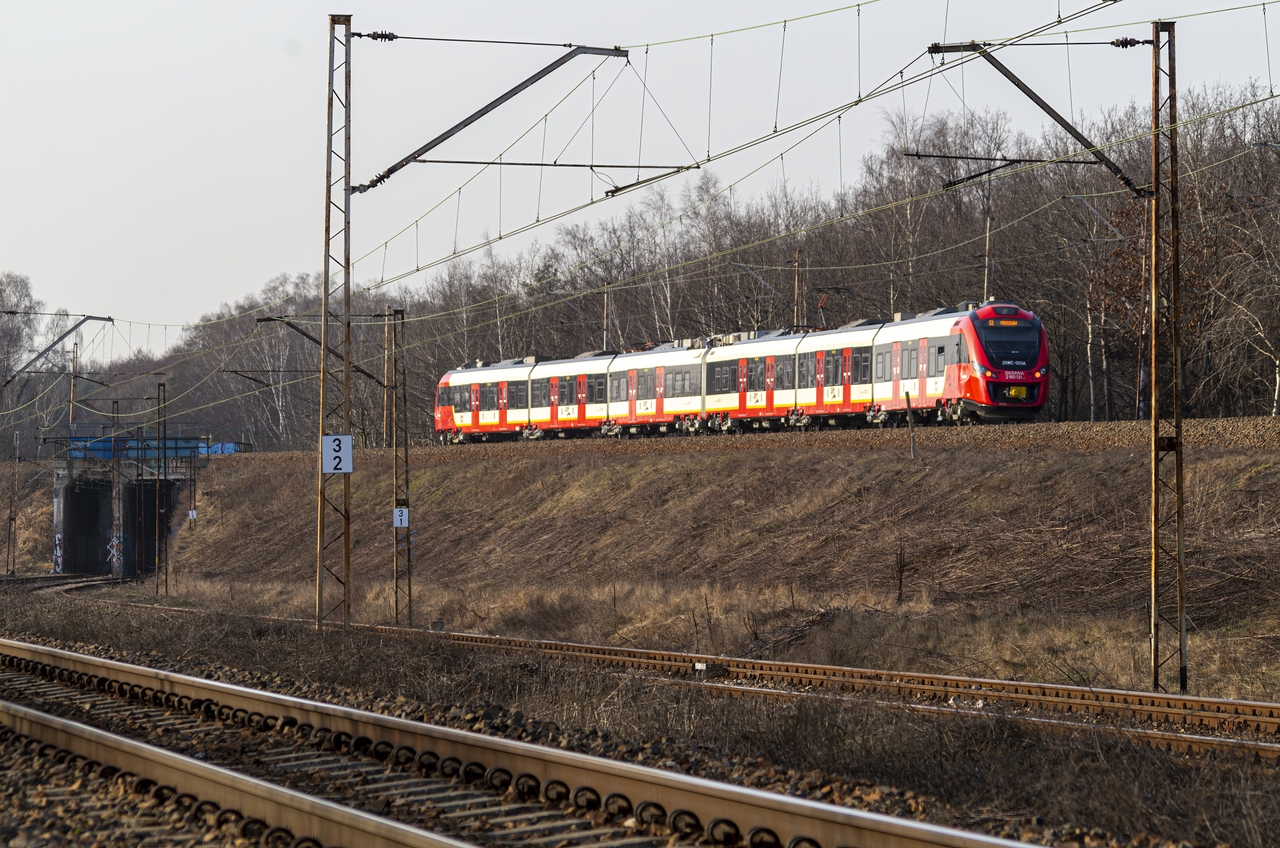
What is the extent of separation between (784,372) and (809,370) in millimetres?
1233

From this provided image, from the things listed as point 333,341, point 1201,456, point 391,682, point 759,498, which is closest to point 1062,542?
point 1201,456

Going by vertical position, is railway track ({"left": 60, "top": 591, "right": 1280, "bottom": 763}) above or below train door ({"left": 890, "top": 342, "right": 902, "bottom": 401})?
below

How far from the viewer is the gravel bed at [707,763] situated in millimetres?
7465

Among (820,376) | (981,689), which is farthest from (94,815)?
(820,376)

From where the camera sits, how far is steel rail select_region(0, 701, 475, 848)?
702 cm

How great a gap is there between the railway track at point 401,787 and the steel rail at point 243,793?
1 cm

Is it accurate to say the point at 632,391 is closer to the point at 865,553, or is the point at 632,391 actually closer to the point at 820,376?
the point at 820,376

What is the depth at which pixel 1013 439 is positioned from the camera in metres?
30.3

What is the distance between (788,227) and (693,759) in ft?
230

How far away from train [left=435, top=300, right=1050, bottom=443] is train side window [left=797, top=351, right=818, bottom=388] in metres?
0.05

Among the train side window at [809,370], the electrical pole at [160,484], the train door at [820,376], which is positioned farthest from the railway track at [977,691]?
the electrical pole at [160,484]

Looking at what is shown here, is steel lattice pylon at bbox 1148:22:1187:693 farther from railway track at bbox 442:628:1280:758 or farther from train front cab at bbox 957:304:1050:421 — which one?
train front cab at bbox 957:304:1050:421

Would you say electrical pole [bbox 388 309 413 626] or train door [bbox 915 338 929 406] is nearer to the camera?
electrical pole [bbox 388 309 413 626]

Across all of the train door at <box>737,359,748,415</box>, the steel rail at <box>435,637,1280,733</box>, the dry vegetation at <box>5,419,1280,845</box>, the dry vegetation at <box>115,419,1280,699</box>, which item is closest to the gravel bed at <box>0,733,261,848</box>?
the dry vegetation at <box>5,419,1280,845</box>
